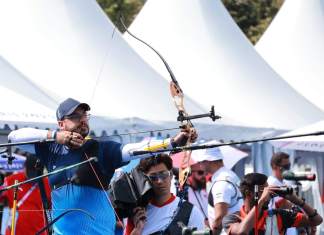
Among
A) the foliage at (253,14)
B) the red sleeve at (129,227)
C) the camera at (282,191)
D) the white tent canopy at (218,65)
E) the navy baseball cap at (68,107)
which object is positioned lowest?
the red sleeve at (129,227)

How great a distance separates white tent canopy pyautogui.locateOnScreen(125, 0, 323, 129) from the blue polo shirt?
9.33 m

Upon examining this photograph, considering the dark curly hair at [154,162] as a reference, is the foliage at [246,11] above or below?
above

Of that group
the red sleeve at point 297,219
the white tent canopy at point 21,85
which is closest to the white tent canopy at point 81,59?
the white tent canopy at point 21,85

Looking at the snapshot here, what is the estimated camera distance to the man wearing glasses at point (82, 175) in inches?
234

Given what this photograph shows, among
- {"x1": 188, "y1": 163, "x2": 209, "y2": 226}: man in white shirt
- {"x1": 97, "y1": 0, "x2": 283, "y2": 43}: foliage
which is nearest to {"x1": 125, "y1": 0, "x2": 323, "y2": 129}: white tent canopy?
{"x1": 188, "y1": 163, "x2": 209, "y2": 226}: man in white shirt

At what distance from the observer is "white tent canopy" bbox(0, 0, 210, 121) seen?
12172mm

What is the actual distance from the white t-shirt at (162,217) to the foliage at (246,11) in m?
33.5

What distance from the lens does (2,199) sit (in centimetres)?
827

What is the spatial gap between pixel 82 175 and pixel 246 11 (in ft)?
120

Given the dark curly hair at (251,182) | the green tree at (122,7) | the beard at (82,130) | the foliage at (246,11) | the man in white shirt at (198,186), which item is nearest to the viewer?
the beard at (82,130)

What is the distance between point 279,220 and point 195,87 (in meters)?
8.95

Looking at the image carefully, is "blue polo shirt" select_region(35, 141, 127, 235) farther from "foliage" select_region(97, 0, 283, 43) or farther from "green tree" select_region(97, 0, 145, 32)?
"green tree" select_region(97, 0, 145, 32)

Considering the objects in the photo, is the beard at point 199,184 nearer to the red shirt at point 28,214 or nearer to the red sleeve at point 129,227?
the red shirt at point 28,214

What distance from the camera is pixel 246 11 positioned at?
138 feet
